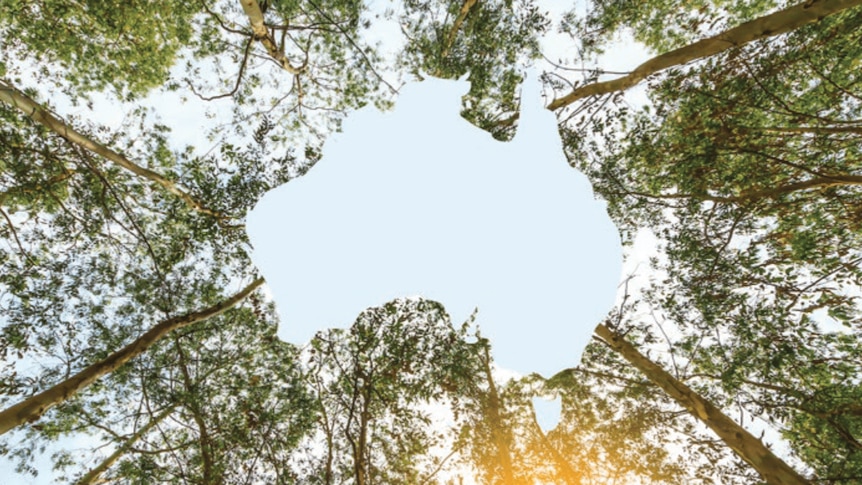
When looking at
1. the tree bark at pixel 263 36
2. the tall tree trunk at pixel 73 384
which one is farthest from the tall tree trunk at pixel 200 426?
the tree bark at pixel 263 36

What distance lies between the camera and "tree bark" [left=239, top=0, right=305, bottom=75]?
A: 205 inches

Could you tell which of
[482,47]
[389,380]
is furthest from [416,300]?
[482,47]

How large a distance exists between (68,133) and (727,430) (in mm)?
10101

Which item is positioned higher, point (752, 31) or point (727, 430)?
point (752, 31)

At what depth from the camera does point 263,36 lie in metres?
6.08

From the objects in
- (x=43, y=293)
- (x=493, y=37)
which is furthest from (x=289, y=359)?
(x=493, y=37)

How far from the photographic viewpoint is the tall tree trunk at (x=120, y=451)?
6.84 m

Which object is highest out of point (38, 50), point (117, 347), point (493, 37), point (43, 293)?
point (38, 50)

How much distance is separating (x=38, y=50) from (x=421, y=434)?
10463mm

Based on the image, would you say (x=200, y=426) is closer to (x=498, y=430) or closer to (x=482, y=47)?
(x=498, y=430)

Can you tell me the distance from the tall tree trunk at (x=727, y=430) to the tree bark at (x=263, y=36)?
7.70 meters

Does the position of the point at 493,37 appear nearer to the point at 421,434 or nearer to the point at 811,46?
the point at 811,46

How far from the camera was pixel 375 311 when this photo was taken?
7.25 metres

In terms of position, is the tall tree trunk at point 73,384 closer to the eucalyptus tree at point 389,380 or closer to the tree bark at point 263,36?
the eucalyptus tree at point 389,380
